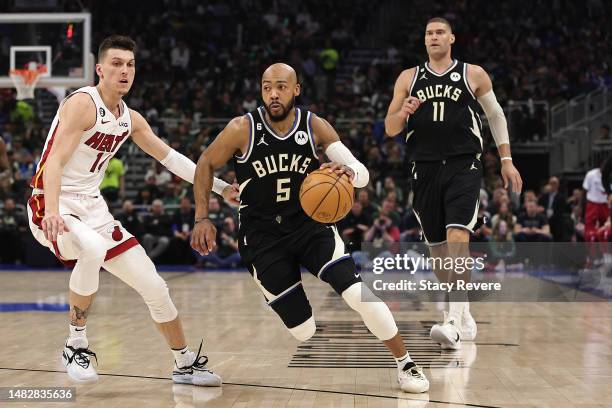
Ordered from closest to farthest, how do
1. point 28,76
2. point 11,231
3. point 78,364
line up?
point 78,364 → point 28,76 → point 11,231

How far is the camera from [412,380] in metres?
5.14

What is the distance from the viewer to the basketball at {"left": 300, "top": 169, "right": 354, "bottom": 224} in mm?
5016

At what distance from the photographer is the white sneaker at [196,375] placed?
214 inches

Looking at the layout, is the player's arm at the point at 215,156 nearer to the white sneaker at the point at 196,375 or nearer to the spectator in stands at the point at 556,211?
the white sneaker at the point at 196,375

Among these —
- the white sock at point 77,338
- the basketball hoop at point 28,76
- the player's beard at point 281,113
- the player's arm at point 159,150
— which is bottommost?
the white sock at point 77,338

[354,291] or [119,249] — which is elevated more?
[119,249]

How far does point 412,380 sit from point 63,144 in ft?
7.88

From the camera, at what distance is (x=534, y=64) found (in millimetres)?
23172

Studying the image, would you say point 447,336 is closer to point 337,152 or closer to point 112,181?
point 337,152

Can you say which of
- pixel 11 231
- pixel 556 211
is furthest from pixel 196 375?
pixel 11 231

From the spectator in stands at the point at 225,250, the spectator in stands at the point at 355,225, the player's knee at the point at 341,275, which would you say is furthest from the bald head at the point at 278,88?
the spectator in stands at the point at 225,250

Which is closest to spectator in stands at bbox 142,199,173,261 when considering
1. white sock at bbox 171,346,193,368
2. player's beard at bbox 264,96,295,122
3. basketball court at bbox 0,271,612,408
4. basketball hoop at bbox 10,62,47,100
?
basketball hoop at bbox 10,62,47,100

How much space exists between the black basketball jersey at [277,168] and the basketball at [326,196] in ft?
0.91

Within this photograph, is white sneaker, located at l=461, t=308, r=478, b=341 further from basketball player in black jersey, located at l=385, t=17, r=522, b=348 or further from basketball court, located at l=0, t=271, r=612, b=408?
basketball court, located at l=0, t=271, r=612, b=408
